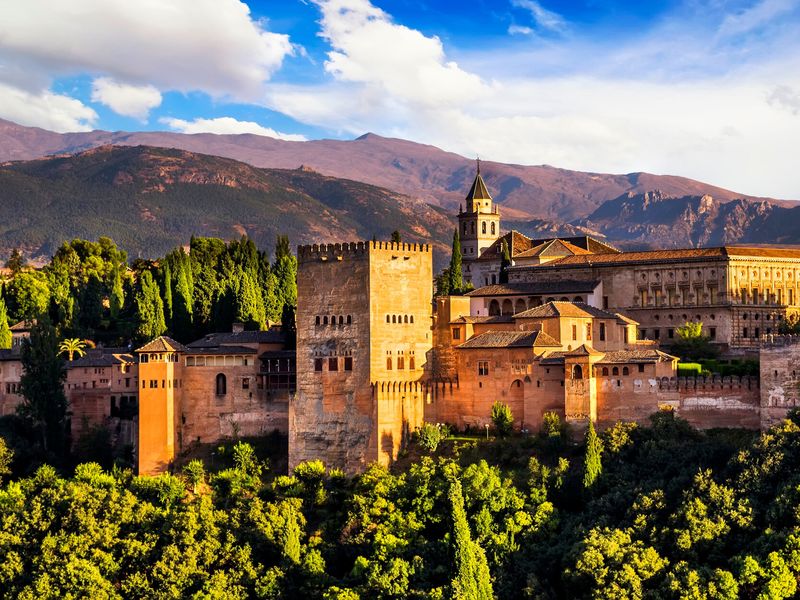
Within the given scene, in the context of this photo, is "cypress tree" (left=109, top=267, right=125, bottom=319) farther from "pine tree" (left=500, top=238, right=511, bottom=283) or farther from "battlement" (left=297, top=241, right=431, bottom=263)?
"battlement" (left=297, top=241, right=431, bottom=263)

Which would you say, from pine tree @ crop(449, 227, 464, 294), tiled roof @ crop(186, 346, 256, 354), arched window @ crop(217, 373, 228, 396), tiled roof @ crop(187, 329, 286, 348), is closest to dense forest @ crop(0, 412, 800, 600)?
arched window @ crop(217, 373, 228, 396)

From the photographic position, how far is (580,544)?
148 ft

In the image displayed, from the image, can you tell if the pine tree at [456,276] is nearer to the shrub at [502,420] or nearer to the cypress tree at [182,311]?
the cypress tree at [182,311]

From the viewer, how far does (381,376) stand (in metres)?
56.2

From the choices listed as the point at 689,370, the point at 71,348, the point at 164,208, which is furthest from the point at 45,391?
the point at 164,208

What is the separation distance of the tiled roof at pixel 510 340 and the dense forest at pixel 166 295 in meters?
12.3

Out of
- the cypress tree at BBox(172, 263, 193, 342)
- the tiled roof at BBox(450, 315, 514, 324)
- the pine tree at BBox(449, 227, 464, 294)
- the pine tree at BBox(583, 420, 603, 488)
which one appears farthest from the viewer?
the pine tree at BBox(449, 227, 464, 294)

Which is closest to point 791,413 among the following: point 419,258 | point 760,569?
point 760,569

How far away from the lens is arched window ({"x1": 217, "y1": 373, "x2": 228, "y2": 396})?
6081 centimetres

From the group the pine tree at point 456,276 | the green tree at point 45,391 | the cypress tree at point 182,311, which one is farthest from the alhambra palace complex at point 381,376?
the pine tree at point 456,276

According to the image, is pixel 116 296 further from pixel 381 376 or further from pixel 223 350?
pixel 381 376

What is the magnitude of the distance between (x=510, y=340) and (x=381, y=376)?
5.86 metres

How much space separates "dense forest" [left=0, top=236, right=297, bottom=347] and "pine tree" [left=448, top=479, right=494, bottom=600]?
72.3ft

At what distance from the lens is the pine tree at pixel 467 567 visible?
44719 millimetres
